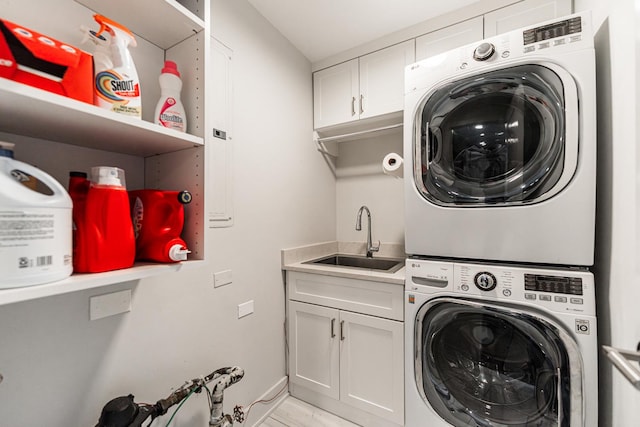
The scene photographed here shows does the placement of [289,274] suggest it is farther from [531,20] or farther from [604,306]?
[531,20]

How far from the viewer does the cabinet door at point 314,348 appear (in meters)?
1.62

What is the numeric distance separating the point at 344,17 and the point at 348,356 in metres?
2.22

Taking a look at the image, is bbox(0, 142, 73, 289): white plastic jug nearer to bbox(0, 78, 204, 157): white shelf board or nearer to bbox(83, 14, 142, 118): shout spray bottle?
bbox(0, 78, 204, 157): white shelf board

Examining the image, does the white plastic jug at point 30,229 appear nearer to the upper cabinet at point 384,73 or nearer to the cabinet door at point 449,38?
the upper cabinet at point 384,73

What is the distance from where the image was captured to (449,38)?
5.41 ft

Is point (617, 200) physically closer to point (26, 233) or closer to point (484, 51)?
point (484, 51)

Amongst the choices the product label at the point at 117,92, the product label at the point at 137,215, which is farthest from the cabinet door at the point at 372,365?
the product label at the point at 117,92

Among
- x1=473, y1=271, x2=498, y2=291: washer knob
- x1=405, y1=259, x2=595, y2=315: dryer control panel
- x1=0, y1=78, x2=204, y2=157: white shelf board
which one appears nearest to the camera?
x1=0, y1=78, x2=204, y2=157: white shelf board

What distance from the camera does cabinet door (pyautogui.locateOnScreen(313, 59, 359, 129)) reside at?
6.51 ft

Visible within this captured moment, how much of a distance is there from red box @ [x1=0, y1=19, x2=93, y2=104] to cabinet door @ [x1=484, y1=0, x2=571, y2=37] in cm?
201

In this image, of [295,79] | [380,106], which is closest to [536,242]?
[380,106]

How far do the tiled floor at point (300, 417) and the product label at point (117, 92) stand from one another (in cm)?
184

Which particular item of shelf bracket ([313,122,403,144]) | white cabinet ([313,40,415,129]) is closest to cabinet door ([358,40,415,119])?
white cabinet ([313,40,415,129])

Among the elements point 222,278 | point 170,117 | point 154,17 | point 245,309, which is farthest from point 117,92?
point 245,309
